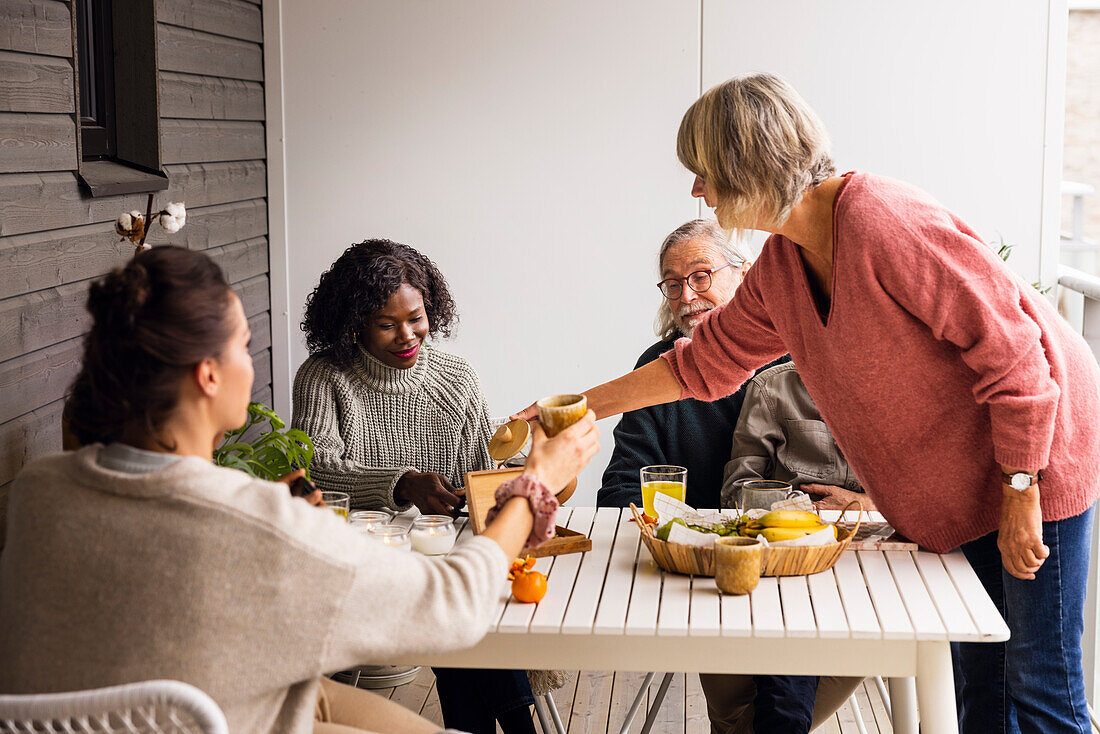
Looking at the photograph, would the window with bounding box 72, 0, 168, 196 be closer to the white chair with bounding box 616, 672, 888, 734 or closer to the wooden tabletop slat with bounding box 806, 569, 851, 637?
the white chair with bounding box 616, 672, 888, 734

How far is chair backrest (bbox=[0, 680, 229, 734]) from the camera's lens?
44.1 inches

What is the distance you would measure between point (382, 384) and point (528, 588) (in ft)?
3.97

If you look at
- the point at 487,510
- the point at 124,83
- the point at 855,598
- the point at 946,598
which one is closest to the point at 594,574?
the point at 487,510

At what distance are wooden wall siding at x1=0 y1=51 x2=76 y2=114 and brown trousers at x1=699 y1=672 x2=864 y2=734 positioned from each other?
6.19 feet

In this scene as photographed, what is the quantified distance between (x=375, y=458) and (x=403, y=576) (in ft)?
4.97

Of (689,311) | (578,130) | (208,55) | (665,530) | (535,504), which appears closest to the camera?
(535,504)

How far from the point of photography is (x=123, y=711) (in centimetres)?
113

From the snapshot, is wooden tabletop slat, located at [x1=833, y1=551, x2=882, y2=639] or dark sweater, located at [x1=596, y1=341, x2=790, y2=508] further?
dark sweater, located at [x1=596, y1=341, x2=790, y2=508]

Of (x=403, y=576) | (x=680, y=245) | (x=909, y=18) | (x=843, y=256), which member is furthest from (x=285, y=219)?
(x=403, y=576)

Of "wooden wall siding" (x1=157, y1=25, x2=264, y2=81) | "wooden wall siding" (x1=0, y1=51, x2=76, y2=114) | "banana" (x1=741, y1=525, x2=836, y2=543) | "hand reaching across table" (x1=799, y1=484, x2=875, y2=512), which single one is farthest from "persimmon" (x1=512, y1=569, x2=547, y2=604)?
"wooden wall siding" (x1=157, y1=25, x2=264, y2=81)

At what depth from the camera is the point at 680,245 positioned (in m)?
2.74

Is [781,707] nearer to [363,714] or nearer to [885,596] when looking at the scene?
[885,596]

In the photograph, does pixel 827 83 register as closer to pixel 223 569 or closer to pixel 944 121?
pixel 944 121

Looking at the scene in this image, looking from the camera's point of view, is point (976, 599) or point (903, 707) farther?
point (903, 707)
